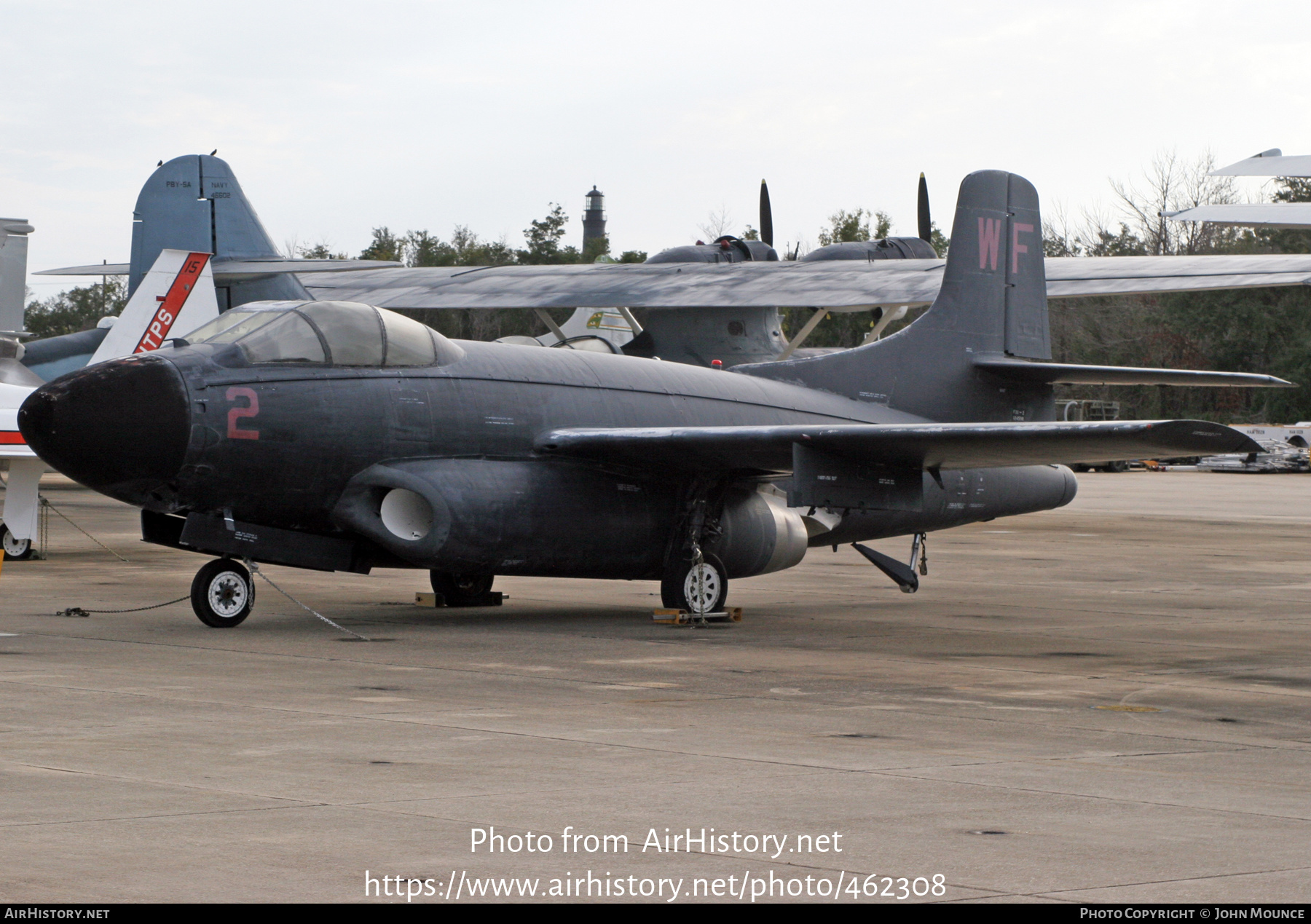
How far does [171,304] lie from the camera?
79.9 feet

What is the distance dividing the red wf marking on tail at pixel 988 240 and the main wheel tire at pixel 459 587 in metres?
6.92

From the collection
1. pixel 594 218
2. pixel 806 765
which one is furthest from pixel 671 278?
pixel 594 218

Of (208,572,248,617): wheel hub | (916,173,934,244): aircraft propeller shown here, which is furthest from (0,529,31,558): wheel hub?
(916,173,934,244): aircraft propeller

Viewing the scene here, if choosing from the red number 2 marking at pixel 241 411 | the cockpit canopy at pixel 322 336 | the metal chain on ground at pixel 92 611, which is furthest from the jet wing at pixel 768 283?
the red number 2 marking at pixel 241 411

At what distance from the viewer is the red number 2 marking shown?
12.8 meters

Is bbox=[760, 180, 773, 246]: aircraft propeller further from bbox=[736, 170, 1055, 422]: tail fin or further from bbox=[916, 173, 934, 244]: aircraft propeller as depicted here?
bbox=[736, 170, 1055, 422]: tail fin

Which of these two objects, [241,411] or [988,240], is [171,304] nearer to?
[241,411]

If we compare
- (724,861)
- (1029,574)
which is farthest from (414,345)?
(1029,574)

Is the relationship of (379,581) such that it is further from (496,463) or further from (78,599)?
(496,463)

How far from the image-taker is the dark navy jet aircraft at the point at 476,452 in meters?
12.6

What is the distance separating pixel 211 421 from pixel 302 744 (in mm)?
5492

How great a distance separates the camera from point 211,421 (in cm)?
1269

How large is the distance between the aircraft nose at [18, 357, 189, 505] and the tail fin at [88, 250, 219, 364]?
11404 millimetres

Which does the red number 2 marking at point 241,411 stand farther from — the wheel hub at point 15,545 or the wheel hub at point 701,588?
the wheel hub at point 15,545
